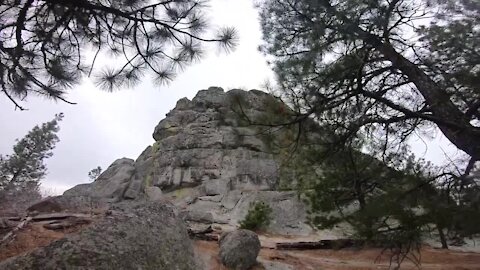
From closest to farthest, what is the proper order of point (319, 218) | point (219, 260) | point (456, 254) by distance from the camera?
point (319, 218) < point (219, 260) < point (456, 254)

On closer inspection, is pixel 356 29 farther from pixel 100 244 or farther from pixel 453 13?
pixel 100 244

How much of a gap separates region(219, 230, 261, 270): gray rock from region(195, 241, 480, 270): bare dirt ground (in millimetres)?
159

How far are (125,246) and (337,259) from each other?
20.7 ft

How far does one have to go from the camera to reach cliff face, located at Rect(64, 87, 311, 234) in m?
13.3

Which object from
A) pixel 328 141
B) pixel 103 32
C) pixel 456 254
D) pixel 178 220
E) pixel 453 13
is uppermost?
pixel 453 13

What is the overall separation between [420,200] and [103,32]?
13.6 ft

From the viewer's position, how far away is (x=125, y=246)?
2.82 m

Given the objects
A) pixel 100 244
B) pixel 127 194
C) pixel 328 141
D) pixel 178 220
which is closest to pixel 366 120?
pixel 328 141

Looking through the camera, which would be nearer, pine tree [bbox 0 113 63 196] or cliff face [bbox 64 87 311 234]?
cliff face [bbox 64 87 311 234]

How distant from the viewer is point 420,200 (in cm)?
411

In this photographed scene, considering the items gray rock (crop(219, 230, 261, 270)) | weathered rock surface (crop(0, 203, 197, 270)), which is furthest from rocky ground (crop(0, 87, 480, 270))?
gray rock (crop(219, 230, 261, 270))

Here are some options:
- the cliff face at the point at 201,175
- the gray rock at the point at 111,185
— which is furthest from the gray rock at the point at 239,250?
the gray rock at the point at 111,185

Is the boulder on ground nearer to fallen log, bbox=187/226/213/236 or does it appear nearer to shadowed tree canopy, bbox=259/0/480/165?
fallen log, bbox=187/226/213/236

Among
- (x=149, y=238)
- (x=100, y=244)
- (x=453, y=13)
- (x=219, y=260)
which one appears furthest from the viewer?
(x=219, y=260)
